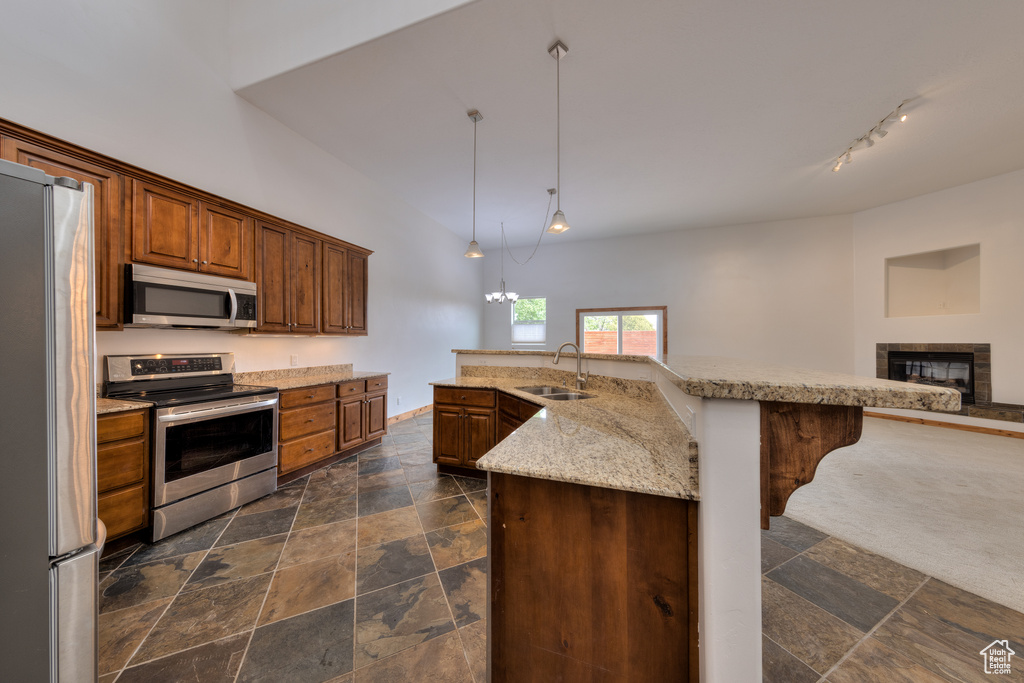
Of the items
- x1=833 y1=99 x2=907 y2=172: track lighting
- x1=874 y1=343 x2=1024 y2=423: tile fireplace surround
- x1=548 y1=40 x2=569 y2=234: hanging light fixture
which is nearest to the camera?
x1=548 y1=40 x2=569 y2=234: hanging light fixture

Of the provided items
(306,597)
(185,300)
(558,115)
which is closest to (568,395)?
(306,597)

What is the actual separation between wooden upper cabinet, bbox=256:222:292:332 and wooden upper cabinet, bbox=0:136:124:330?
806 millimetres

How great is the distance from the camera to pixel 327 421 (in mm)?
3148

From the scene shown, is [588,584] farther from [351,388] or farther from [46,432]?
[351,388]

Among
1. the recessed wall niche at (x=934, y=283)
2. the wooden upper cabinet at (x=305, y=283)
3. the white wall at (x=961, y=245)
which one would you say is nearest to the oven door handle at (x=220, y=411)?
the wooden upper cabinet at (x=305, y=283)

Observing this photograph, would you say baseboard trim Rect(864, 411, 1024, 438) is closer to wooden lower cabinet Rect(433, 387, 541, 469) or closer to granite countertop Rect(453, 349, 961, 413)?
wooden lower cabinet Rect(433, 387, 541, 469)

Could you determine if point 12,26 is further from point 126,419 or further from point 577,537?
point 577,537

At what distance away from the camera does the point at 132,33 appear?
2.38 meters

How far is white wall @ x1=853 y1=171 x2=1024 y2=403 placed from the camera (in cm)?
416

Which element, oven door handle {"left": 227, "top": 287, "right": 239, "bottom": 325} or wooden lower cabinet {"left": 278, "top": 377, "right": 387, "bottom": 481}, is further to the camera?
wooden lower cabinet {"left": 278, "top": 377, "right": 387, "bottom": 481}

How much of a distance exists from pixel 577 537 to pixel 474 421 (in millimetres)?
2011

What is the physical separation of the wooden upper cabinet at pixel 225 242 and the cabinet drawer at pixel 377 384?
1.45 meters

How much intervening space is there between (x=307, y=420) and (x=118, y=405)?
1.17 m

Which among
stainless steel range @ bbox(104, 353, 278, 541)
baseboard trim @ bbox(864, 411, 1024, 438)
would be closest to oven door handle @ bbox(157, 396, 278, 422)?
stainless steel range @ bbox(104, 353, 278, 541)
